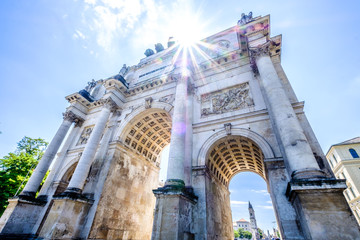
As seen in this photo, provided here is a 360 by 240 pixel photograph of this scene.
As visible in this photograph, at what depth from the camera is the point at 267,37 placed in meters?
11.0

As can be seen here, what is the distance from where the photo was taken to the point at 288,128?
6.91 m

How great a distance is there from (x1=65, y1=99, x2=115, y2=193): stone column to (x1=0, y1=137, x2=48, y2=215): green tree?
384 inches

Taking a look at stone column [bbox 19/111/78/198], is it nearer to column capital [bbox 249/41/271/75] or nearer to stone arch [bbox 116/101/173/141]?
stone arch [bbox 116/101/173/141]

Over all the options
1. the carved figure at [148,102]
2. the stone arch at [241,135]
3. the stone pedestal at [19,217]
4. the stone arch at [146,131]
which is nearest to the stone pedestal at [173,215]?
the stone arch at [241,135]

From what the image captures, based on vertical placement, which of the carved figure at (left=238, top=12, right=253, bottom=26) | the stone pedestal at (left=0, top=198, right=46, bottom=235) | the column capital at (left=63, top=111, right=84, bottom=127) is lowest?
the stone pedestal at (left=0, top=198, right=46, bottom=235)

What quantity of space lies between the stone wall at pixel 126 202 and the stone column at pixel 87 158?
1559mm

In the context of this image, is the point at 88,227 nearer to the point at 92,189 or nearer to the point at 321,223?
the point at 92,189

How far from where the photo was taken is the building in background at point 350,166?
89.4 ft

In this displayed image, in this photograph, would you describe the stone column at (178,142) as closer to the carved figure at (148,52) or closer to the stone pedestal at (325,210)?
the stone pedestal at (325,210)

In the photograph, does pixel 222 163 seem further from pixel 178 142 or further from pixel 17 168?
pixel 17 168

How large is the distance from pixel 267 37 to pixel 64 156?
1948 cm

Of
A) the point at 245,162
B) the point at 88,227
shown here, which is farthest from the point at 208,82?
the point at 88,227

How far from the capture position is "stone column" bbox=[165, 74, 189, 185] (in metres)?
8.01

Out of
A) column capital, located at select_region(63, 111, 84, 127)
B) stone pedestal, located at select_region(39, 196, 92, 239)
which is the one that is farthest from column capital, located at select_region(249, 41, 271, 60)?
column capital, located at select_region(63, 111, 84, 127)
